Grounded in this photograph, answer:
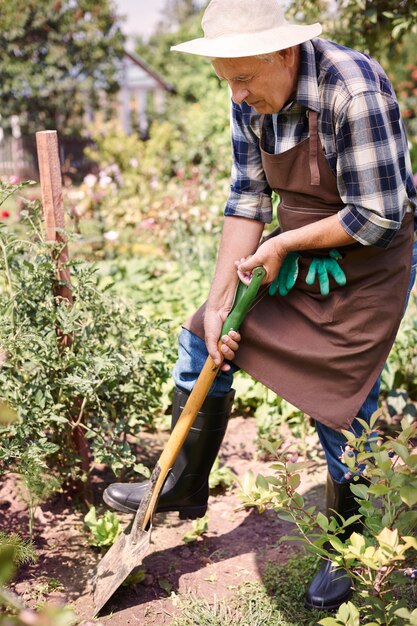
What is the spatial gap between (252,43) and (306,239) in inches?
20.7

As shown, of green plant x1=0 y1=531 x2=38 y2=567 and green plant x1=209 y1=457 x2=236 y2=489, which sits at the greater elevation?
green plant x1=0 y1=531 x2=38 y2=567

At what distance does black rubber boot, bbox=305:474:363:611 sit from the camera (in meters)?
2.21

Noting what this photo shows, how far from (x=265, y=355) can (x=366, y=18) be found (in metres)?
2.26

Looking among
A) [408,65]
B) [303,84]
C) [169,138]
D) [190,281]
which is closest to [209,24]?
[303,84]

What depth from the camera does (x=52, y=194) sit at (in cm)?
251

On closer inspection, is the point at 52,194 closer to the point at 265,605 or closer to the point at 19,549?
the point at 19,549

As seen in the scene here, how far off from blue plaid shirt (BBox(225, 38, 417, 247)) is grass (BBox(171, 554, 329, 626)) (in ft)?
3.64

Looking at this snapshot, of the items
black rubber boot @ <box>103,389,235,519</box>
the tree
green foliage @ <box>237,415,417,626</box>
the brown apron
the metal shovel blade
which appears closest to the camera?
green foliage @ <box>237,415,417,626</box>

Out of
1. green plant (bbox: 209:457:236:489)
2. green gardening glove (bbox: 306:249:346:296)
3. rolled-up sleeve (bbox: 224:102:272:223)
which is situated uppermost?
rolled-up sleeve (bbox: 224:102:272:223)

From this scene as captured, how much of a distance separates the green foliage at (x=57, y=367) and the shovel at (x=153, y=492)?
0.25m

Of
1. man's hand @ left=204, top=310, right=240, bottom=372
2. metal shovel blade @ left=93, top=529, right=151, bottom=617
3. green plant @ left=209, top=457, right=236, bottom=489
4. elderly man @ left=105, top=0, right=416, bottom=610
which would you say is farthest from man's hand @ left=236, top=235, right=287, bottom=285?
green plant @ left=209, top=457, right=236, bottom=489

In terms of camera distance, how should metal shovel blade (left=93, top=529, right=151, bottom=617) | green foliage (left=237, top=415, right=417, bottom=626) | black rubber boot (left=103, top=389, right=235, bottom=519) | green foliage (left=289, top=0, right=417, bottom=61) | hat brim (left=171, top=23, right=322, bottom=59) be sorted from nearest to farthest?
green foliage (left=237, top=415, right=417, bottom=626), hat brim (left=171, top=23, right=322, bottom=59), metal shovel blade (left=93, top=529, right=151, bottom=617), black rubber boot (left=103, top=389, right=235, bottom=519), green foliage (left=289, top=0, right=417, bottom=61)

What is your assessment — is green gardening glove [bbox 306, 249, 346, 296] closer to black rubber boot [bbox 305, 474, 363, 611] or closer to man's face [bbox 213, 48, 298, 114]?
man's face [bbox 213, 48, 298, 114]

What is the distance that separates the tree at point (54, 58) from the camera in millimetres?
20172
